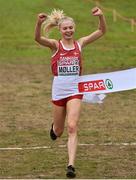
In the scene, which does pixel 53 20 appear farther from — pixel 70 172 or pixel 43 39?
pixel 70 172

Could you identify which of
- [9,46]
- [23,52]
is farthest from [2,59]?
[9,46]

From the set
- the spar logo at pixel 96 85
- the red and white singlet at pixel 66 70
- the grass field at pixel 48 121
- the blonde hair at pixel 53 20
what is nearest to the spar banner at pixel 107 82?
the spar logo at pixel 96 85

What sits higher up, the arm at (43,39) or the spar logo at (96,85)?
the arm at (43,39)

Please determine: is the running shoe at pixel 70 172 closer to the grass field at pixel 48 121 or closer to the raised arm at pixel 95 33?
the grass field at pixel 48 121

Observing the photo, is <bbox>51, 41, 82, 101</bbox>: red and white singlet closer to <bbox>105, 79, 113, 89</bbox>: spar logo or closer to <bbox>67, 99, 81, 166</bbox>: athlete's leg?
<bbox>67, 99, 81, 166</bbox>: athlete's leg

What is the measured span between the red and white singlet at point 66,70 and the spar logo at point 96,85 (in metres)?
0.19

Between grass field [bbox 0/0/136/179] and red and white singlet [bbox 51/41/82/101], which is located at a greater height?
red and white singlet [bbox 51/41/82/101]

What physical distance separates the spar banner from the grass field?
3.50 ft

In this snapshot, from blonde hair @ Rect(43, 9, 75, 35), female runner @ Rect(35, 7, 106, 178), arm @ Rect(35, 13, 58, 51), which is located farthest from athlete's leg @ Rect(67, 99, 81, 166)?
blonde hair @ Rect(43, 9, 75, 35)

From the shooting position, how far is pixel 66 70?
30.6 ft

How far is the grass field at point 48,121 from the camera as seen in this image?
9465 millimetres

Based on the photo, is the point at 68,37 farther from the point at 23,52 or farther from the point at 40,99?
the point at 23,52

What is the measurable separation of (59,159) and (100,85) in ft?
4.27

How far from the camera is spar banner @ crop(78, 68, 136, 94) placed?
963 centimetres
